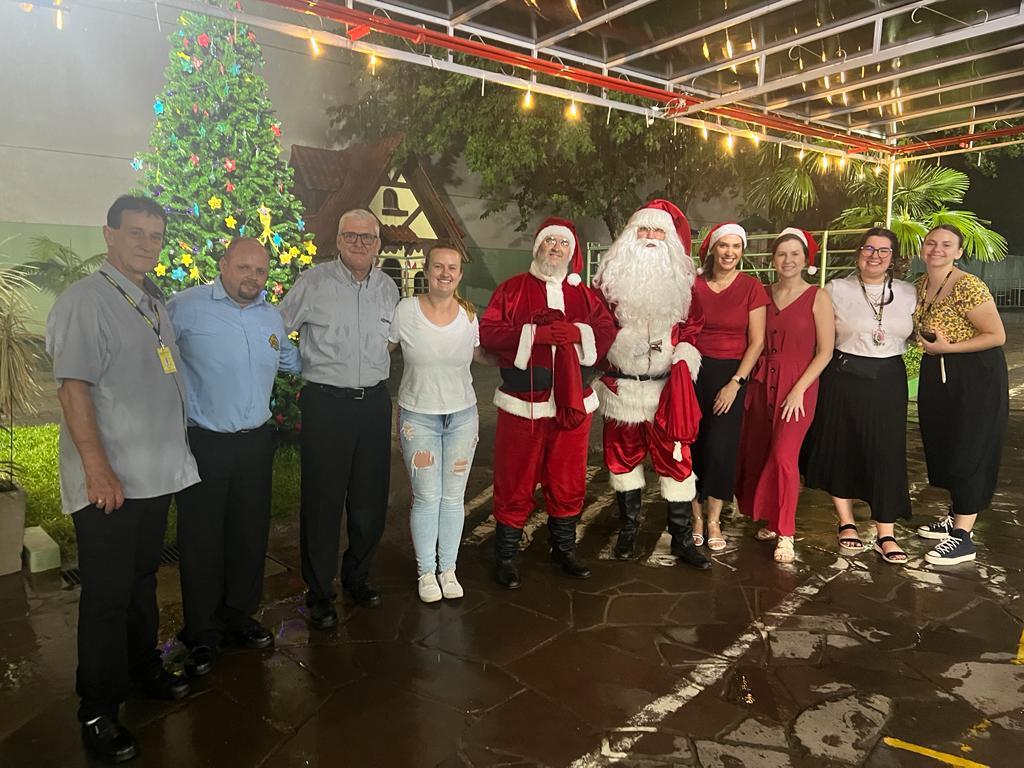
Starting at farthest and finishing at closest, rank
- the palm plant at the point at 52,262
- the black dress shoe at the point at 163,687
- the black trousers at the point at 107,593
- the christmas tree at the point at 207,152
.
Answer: the palm plant at the point at 52,262, the christmas tree at the point at 207,152, the black dress shoe at the point at 163,687, the black trousers at the point at 107,593

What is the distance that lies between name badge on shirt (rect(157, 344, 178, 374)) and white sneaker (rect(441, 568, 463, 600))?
1.86 meters

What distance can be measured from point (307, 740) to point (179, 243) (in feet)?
14.3

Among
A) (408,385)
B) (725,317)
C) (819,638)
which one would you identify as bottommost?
(819,638)

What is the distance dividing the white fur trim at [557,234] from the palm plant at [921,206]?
7.24m

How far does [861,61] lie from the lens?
5.30m

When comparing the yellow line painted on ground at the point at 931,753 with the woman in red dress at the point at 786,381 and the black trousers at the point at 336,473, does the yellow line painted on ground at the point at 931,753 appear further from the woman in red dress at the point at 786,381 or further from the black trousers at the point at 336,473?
the black trousers at the point at 336,473

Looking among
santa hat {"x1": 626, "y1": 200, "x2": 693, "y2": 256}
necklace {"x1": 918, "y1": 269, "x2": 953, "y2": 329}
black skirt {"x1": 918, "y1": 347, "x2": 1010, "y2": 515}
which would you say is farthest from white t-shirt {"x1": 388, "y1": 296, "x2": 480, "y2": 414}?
black skirt {"x1": 918, "y1": 347, "x2": 1010, "y2": 515}

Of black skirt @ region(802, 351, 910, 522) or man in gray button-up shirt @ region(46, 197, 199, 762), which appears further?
black skirt @ region(802, 351, 910, 522)

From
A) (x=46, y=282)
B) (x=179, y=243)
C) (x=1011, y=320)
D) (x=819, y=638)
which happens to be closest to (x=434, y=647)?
(x=819, y=638)

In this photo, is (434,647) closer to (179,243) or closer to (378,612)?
(378,612)

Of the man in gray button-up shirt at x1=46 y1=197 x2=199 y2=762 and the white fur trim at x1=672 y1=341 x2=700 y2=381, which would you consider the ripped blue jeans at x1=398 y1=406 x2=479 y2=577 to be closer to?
the man in gray button-up shirt at x1=46 y1=197 x2=199 y2=762

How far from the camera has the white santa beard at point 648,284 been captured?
13.1 feet

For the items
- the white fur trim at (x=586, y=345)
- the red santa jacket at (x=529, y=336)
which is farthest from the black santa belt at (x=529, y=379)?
the white fur trim at (x=586, y=345)

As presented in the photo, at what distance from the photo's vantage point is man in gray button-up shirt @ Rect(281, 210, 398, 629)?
10.7 ft
